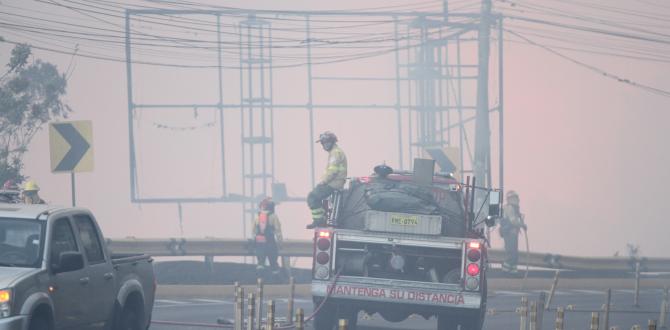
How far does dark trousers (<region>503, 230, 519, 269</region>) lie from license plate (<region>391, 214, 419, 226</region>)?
13495mm

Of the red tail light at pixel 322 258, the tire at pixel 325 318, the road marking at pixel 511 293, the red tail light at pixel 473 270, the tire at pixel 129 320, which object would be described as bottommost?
the road marking at pixel 511 293

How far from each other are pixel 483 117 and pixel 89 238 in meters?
19.6

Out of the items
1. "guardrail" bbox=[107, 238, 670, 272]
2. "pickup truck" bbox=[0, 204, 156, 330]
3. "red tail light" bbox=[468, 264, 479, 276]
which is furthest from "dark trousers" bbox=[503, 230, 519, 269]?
"pickup truck" bbox=[0, 204, 156, 330]

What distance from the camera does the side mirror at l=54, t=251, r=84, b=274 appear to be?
1050 cm

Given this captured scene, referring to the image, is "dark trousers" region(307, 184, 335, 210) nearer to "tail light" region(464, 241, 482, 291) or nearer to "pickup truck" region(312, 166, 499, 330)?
"pickup truck" region(312, 166, 499, 330)

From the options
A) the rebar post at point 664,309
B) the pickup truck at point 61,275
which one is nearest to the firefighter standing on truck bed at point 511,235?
the rebar post at point 664,309

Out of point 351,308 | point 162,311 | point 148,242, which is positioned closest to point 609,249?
point 148,242

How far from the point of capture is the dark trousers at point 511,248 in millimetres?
29094

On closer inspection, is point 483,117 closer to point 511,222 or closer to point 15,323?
point 511,222

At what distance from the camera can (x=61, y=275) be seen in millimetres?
10883

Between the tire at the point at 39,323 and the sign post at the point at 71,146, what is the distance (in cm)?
996

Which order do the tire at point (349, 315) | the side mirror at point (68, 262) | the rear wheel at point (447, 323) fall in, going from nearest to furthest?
the side mirror at point (68, 262) < the rear wheel at point (447, 323) < the tire at point (349, 315)

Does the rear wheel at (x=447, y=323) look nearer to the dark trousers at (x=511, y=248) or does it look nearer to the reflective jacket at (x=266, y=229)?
the reflective jacket at (x=266, y=229)

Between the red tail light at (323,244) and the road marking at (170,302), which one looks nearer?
the red tail light at (323,244)
